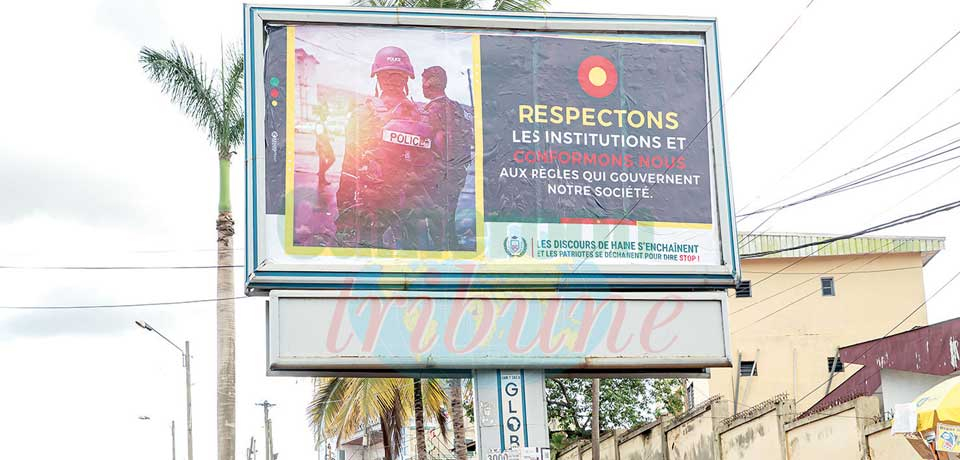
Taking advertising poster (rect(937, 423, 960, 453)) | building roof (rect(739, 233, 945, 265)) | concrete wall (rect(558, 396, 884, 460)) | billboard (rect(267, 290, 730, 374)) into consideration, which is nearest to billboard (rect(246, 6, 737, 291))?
billboard (rect(267, 290, 730, 374))

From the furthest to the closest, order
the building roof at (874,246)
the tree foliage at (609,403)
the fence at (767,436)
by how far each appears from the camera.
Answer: the building roof at (874,246) < the tree foliage at (609,403) < the fence at (767,436)

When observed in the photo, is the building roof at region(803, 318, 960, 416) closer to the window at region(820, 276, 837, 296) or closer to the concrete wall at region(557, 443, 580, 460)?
the concrete wall at region(557, 443, 580, 460)

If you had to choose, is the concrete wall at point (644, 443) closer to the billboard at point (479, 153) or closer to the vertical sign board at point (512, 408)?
the billboard at point (479, 153)

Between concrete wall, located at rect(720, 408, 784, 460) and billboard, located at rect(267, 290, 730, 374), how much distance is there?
6222 millimetres

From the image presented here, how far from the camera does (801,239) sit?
37.7 meters

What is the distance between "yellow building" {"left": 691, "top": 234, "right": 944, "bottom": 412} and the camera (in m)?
35.9

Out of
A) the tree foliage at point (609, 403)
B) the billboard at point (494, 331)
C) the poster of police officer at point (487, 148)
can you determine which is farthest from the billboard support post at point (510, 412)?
the tree foliage at point (609, 403)

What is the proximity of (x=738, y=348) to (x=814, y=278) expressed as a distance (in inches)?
127

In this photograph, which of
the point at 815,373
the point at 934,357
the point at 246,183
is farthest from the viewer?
the point at 815,373

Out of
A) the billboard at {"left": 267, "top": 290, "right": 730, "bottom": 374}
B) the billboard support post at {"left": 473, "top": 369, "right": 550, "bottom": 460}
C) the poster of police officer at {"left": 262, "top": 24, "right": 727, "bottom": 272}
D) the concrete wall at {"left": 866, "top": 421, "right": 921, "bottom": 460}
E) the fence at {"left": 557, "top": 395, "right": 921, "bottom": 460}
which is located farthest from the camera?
the fence at {"left": 557, "top": 395, "right": 921, "bottom": 460}

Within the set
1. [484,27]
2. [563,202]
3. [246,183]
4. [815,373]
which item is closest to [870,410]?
[563,202]

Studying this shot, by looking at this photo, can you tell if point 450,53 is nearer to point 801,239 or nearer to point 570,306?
point 570,306

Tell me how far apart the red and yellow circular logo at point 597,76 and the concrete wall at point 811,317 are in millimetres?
20834

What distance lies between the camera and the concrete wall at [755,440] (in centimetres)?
2142
